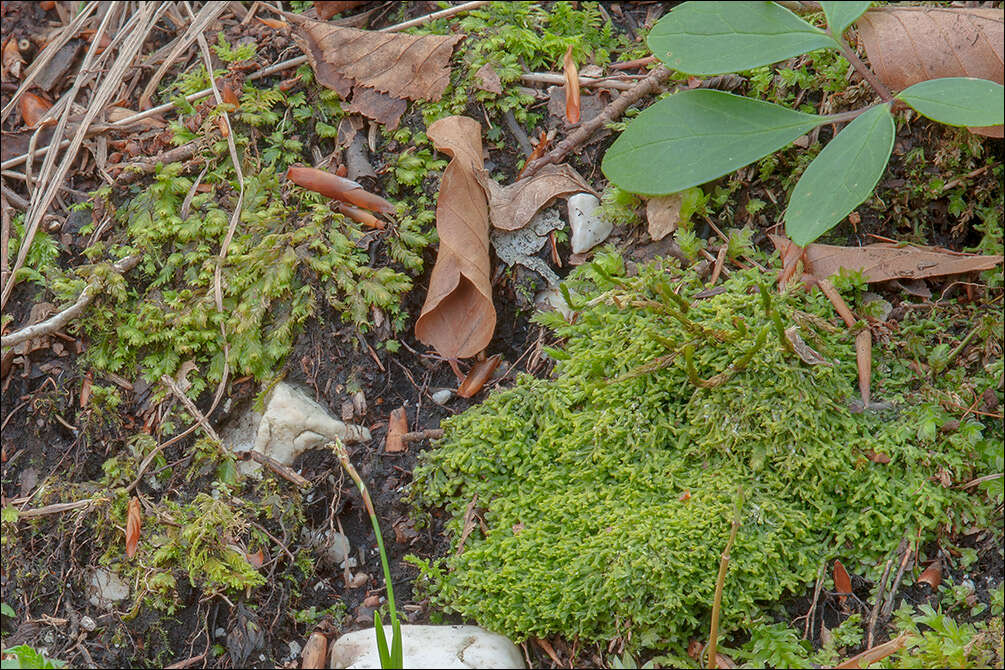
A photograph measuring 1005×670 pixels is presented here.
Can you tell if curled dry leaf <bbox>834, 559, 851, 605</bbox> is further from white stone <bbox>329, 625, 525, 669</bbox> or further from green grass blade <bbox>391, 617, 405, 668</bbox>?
green grass blade <bbox>391, 617, 405, 668</bbox>

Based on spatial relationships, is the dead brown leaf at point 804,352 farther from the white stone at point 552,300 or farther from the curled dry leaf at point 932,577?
the white stone at point 552,300

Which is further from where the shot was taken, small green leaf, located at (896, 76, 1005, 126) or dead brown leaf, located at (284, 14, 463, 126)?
dead brown leaf, located at (284, 14, 463, 126)

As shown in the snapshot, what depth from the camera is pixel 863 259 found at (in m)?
2.11

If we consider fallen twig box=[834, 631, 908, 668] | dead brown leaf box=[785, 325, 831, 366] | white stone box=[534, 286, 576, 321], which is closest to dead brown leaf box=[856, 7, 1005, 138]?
dead brown leaf box=[785, 325, 831, 366]

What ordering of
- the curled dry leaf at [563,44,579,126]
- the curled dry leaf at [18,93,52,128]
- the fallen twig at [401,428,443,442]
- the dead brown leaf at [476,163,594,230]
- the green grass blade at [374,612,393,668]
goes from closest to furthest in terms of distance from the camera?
the green grass blade at [374,612,393,668], the fallen twig at [401,428,443,442], the dead brown leaf at [476,163,594,230], the curled dry leaf at [563,44,579,126], the curled dry leaf at [18,93,52,128]

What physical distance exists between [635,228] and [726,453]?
0.74 metres

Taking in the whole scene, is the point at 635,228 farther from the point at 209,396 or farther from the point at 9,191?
the point at 9,191

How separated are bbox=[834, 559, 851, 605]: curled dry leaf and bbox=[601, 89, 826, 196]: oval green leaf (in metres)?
0.99

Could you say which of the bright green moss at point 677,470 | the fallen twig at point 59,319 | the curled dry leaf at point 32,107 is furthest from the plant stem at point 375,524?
the curled dry leaf at point 32,107

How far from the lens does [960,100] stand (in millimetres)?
1784

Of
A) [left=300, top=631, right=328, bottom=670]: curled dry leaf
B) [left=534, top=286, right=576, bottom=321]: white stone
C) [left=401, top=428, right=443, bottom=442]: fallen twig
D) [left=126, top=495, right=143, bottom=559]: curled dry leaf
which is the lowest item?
[left=300, top=631, right=328, bottom=670]: curled dry leaf

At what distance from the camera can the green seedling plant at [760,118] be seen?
183 cm

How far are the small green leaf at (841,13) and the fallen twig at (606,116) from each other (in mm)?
582

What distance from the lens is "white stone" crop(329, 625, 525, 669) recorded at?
182cm
